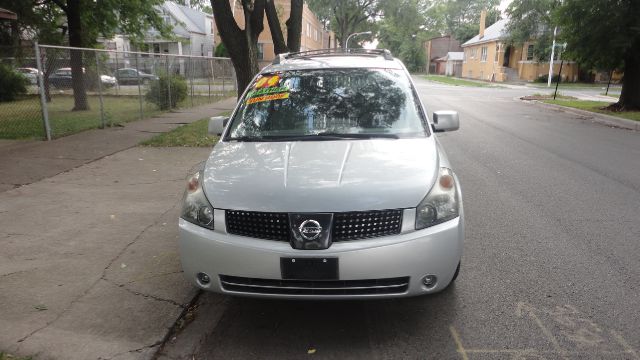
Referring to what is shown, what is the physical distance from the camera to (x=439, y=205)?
3.21m

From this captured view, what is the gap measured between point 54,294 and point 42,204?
2.74 m

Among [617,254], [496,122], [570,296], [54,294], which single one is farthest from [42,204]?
[496,122]

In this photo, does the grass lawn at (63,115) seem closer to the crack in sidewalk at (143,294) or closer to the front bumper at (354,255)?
the crack in sidewalk at (143,294)

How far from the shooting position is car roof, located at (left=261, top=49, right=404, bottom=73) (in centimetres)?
484

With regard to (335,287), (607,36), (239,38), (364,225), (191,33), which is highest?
(191,33)

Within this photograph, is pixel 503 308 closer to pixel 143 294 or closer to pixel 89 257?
pixel 143 294

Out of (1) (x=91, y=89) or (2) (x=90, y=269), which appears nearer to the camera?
(2) (x=90, y=269)

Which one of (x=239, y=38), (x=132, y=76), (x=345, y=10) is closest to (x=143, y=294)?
(x=239, y=38)

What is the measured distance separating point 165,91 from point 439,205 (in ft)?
51.1

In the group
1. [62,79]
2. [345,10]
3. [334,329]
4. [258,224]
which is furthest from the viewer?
[345,10]

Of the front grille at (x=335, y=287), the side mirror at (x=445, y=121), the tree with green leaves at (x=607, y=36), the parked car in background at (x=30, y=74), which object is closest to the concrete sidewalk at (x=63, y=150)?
the parked car in background at (x=30, y=74)

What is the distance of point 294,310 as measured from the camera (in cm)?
367

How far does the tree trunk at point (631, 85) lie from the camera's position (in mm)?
17844

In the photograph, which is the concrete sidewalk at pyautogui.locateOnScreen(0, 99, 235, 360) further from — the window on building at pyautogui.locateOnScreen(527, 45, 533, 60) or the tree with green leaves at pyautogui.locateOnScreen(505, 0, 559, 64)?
the window on building at pyautogui.locateOnScreen(527, 45, 533, 60)
